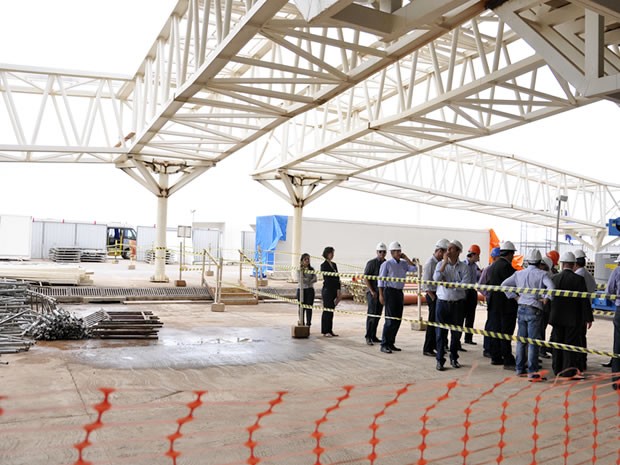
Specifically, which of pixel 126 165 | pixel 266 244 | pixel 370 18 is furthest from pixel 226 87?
pixel 266 244

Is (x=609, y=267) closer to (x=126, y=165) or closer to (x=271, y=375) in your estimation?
(x=271, y=375)

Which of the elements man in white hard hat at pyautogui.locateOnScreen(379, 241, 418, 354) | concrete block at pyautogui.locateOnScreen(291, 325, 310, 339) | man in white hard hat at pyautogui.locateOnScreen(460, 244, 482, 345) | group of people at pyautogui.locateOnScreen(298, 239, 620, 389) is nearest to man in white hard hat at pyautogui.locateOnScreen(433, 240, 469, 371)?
group of people at pyautogui.locateOnScreen(298, 239, 620, 389)

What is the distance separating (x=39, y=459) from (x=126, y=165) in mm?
17849

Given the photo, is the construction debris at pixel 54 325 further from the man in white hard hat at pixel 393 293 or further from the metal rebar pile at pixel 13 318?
the man in white hard hat at pixel 393 293

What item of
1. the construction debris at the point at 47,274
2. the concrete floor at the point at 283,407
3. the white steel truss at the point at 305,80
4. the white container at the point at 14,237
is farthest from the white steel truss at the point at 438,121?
the white container at the point at 14,237

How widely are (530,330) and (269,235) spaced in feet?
65.8

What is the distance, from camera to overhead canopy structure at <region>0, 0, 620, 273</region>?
22.6ft

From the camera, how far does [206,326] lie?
12.8 m

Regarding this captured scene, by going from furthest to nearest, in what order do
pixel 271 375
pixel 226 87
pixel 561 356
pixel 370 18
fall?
pixel 226 87 → pixel 561 356 → pixel 271 375 → pixel 370 18

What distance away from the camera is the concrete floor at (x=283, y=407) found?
4961 mm

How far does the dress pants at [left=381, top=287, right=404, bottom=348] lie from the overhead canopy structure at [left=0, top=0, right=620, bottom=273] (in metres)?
4.34

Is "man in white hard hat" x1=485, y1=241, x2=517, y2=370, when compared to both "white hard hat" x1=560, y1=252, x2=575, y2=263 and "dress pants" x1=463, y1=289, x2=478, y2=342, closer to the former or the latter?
"white hard hat" x1=560, y1=252, x2=575, y2=263

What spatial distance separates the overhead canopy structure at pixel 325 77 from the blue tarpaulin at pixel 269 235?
191cm

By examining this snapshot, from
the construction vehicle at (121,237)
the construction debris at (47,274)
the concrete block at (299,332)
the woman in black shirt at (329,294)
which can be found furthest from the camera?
the construction vehicle at (121,237)
